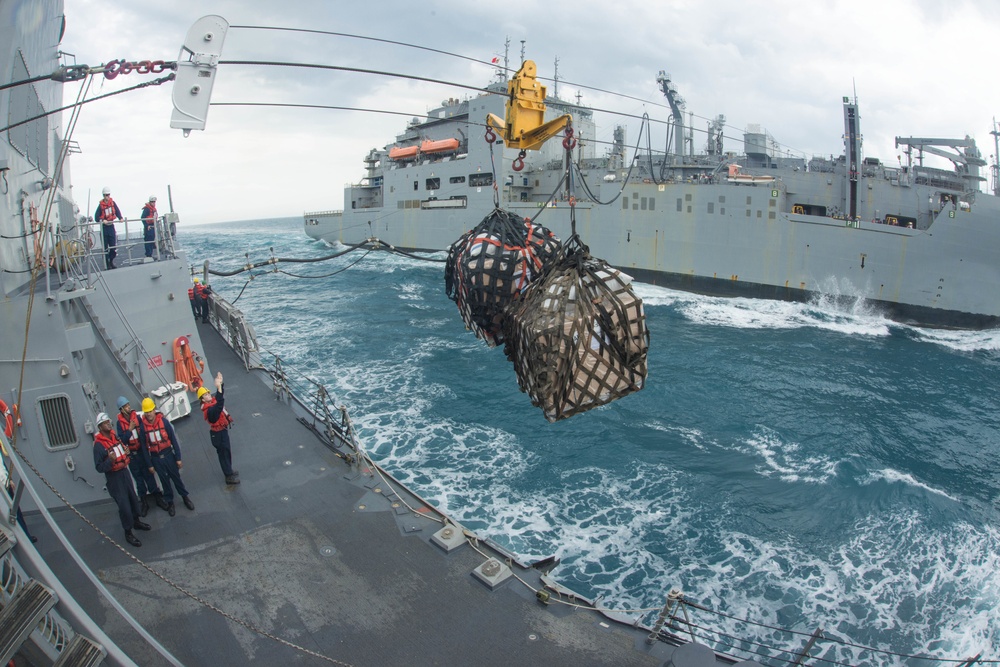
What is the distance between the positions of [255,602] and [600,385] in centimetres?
417

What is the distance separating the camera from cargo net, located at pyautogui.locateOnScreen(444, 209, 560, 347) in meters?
4.90

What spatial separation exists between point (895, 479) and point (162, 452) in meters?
12.3

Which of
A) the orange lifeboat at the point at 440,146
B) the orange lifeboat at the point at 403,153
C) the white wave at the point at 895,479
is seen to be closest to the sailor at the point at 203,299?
the white wave at the point at 895,479

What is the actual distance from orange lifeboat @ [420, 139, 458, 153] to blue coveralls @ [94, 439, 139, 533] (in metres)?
33.7

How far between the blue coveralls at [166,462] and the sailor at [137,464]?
9 centimetres

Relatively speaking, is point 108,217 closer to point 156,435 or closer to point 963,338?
point 156,435

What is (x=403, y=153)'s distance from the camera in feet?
136

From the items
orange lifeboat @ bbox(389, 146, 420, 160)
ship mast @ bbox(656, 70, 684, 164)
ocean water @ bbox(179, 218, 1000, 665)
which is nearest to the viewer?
ocean water @ bbox(179, 218, 1000, 665)

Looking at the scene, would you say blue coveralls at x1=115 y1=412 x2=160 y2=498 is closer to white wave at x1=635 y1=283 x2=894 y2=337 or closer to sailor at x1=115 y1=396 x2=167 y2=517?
sailor at x1=115 y1=396 x2=167 y2=517

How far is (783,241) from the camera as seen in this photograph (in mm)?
25172

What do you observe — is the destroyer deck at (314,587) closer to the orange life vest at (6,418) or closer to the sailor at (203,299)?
the orange life vest at (6,418)

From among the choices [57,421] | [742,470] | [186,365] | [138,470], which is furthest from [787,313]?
[57,421]

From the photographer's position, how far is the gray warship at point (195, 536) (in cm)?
450

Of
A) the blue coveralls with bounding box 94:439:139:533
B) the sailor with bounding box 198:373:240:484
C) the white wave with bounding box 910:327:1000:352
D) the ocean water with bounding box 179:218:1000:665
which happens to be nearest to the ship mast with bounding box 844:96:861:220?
the white wave with bounding box 910:327:1000:352
